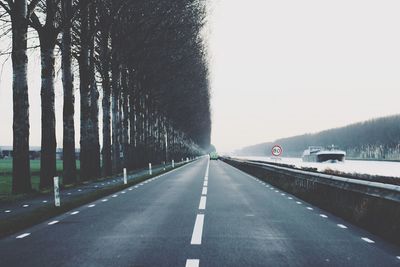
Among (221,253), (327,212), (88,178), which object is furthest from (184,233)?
(88,178)

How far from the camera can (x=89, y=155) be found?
24.8m

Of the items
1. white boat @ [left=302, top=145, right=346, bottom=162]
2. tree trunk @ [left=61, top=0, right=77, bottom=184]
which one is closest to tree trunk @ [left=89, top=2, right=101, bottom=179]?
tree trunk @ [left=61, top=0, right=77, bottom=184]

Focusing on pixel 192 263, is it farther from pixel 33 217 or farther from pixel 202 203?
pixel 202 203

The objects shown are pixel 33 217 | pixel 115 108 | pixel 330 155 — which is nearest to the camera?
pixel 33 217

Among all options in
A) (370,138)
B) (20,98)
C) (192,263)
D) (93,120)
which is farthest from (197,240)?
(370,138)

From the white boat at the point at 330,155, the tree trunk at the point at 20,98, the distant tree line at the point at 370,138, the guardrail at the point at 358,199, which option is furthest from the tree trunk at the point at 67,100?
the distant tree line at the point at 370,138

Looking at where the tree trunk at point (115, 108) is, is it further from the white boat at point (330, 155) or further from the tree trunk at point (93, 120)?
the white boat at point (330, 155)

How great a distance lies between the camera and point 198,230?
8.31 metres

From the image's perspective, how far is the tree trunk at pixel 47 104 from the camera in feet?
59.2

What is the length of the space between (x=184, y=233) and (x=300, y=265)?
2.79 m

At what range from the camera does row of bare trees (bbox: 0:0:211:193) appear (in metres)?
15.8

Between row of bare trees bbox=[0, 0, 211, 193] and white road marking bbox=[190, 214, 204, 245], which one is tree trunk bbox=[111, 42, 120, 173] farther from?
white road marking bbox=[190, 214, 204, 245]

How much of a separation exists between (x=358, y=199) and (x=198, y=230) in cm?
386

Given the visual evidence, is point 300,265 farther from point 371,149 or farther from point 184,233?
point 371,149
